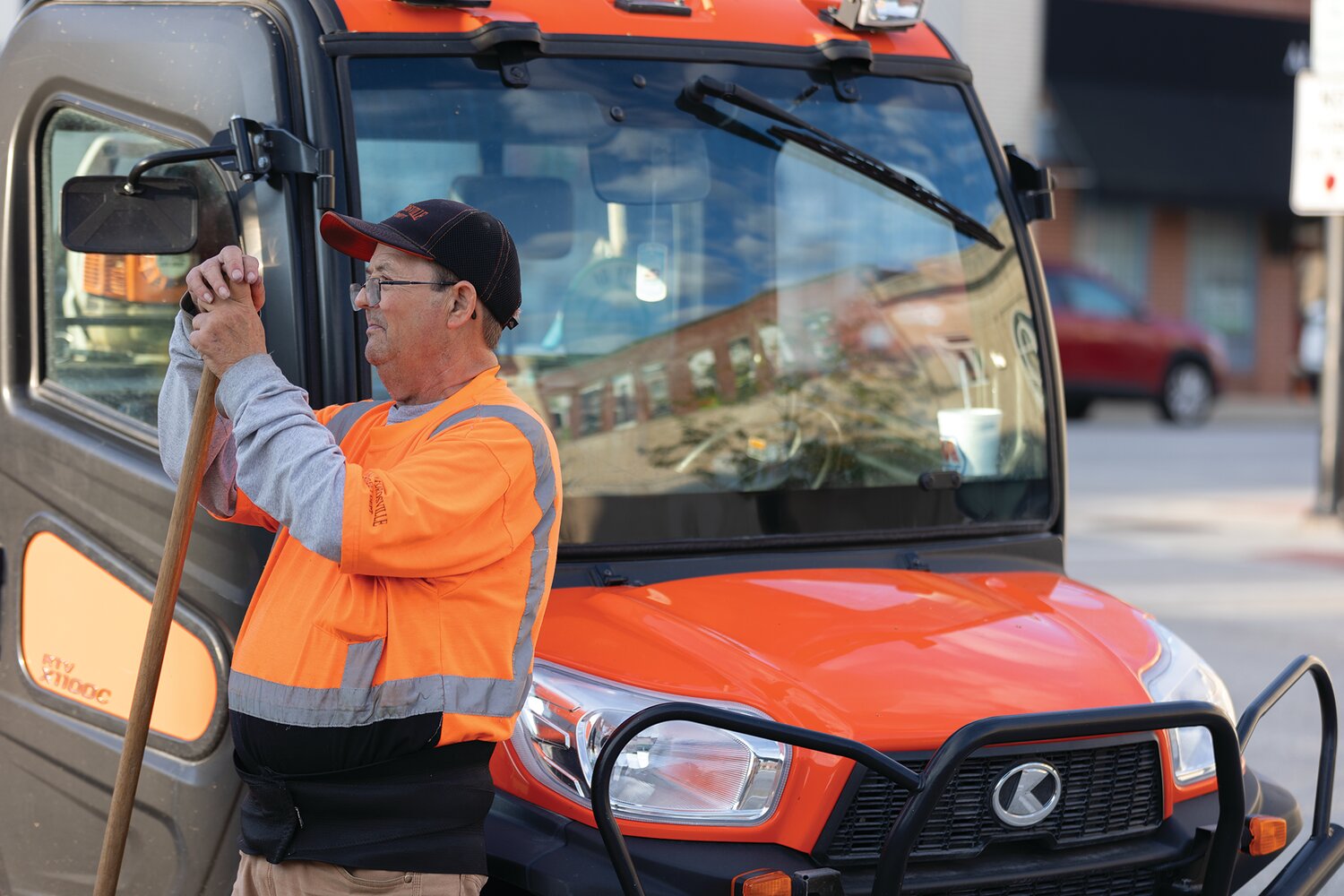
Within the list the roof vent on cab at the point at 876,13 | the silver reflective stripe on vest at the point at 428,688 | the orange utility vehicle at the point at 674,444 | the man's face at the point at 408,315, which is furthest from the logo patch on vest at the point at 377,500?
the roof vent on cab at the point at 876,13

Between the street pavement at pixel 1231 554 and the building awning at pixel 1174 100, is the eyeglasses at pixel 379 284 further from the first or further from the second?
the building awning at pixel 1174 100

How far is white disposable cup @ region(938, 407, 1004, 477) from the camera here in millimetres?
3932

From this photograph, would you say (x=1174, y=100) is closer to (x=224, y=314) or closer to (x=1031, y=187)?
(x=1031, y=187)

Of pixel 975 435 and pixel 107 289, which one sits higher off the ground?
pixel 107 289

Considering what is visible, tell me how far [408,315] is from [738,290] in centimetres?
123

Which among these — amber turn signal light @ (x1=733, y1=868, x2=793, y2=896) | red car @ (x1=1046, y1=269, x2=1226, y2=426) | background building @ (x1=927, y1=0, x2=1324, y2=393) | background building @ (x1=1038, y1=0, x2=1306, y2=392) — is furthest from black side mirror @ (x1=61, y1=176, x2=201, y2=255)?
background building @ (x1=1038, y1=0, x2=1306, y2=392)

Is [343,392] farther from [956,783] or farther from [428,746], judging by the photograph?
[956,783]

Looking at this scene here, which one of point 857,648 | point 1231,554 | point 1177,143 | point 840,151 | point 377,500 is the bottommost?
point 1231,554

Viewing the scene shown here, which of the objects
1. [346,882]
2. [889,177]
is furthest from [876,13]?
Answer: [346,882]

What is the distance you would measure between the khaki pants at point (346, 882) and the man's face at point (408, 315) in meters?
0.78

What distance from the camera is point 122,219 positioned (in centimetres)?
322

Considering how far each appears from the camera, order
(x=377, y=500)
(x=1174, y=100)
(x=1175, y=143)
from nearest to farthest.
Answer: (x=377, y=500) < (x=1175, y=143) < (x=1174, y=100)

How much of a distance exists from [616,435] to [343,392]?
65cm

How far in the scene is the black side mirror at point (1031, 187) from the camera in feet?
13.2
